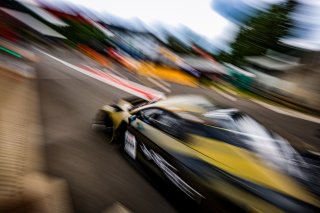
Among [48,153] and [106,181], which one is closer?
[106,181]

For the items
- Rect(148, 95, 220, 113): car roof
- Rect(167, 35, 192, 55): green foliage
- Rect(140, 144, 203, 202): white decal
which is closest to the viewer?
Rect(140, 144, 203, 202): white decal

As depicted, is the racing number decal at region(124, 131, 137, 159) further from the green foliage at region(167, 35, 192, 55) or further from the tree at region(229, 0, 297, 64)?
the green foliage at region(167, 35, 192, 55)

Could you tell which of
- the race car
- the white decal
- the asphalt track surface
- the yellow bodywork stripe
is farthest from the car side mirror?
the yellow bodywork stripe

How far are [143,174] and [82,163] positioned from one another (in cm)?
111

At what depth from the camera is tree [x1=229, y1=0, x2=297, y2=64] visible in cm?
2891

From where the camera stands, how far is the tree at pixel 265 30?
28906 mm

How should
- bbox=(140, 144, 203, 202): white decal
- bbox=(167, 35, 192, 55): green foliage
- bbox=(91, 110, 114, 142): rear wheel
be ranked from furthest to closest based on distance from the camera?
bbox=(167, 35, 192, 55): green foliage < bbox=(91, 110, 114, 142): rear wheel < bbox=(140, 144, 203, 202): white decal

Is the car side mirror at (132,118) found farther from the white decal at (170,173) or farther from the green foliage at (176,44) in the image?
the green foliage at (176,44)

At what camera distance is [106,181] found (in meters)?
3.95

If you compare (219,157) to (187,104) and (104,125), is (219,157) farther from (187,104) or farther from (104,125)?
(104,125)

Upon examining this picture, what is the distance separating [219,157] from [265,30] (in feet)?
102

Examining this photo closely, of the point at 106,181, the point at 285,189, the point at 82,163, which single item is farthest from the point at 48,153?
the point at 285,189

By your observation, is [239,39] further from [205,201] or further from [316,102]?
[205,201]

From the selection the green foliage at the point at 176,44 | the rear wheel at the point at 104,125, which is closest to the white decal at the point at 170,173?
the rear wheel at the point at 104,125
